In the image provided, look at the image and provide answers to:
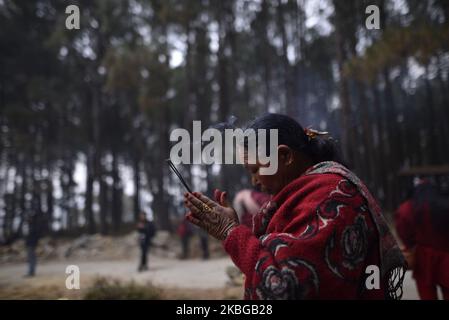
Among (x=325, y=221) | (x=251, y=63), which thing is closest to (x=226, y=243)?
(x=325, y=221)

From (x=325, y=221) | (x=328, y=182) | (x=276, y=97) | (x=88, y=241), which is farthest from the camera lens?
(x=276, y=97)

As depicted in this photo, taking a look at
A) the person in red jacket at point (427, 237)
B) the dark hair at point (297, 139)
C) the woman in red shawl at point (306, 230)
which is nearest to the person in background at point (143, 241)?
the person in red jacket at point (427, 237)

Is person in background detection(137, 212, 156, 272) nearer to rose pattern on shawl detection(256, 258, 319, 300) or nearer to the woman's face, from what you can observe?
the woman's face

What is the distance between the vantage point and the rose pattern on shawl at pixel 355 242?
132cm

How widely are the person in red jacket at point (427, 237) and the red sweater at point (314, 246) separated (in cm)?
262

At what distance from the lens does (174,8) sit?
14906 millimetres

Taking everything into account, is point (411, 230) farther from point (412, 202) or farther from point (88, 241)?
point (88, 241)

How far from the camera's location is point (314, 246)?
1.27 metres

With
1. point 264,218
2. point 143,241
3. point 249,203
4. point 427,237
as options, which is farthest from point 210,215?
point 143,241

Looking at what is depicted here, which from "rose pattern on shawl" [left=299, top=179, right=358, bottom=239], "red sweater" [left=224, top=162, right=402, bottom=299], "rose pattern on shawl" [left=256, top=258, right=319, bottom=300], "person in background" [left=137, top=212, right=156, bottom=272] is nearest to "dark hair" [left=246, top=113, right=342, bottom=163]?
"red sweater" [left=224, top=162, right=402, bottom=299]

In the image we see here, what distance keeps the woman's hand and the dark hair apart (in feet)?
1.18

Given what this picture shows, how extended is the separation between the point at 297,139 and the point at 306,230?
47 cm

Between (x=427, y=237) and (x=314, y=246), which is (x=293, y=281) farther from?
(x=427, y=237)

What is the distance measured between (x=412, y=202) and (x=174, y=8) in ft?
43.8
